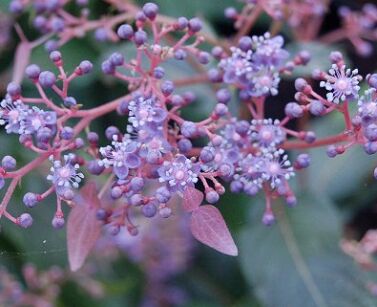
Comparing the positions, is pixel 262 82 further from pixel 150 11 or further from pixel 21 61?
pixel 21 61

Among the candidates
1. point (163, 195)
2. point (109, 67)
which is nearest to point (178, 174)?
point (163, 195)

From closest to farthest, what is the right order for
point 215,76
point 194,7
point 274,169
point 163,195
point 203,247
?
point 163,195 < point 274,169 < point 215,76 < point 194,7 < point 203,247

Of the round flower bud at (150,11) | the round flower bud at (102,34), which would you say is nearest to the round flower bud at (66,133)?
the round flower bud at (150,11)

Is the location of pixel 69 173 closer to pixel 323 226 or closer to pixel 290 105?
pixel 290 105

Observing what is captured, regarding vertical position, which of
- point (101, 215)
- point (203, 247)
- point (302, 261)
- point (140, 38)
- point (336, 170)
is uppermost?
point (140, 38)

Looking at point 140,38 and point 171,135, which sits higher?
point 140,38

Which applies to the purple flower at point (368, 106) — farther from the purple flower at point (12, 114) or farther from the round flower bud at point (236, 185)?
the purple flower at point (12, 114)

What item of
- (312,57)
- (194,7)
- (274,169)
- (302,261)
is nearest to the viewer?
(274,169)
